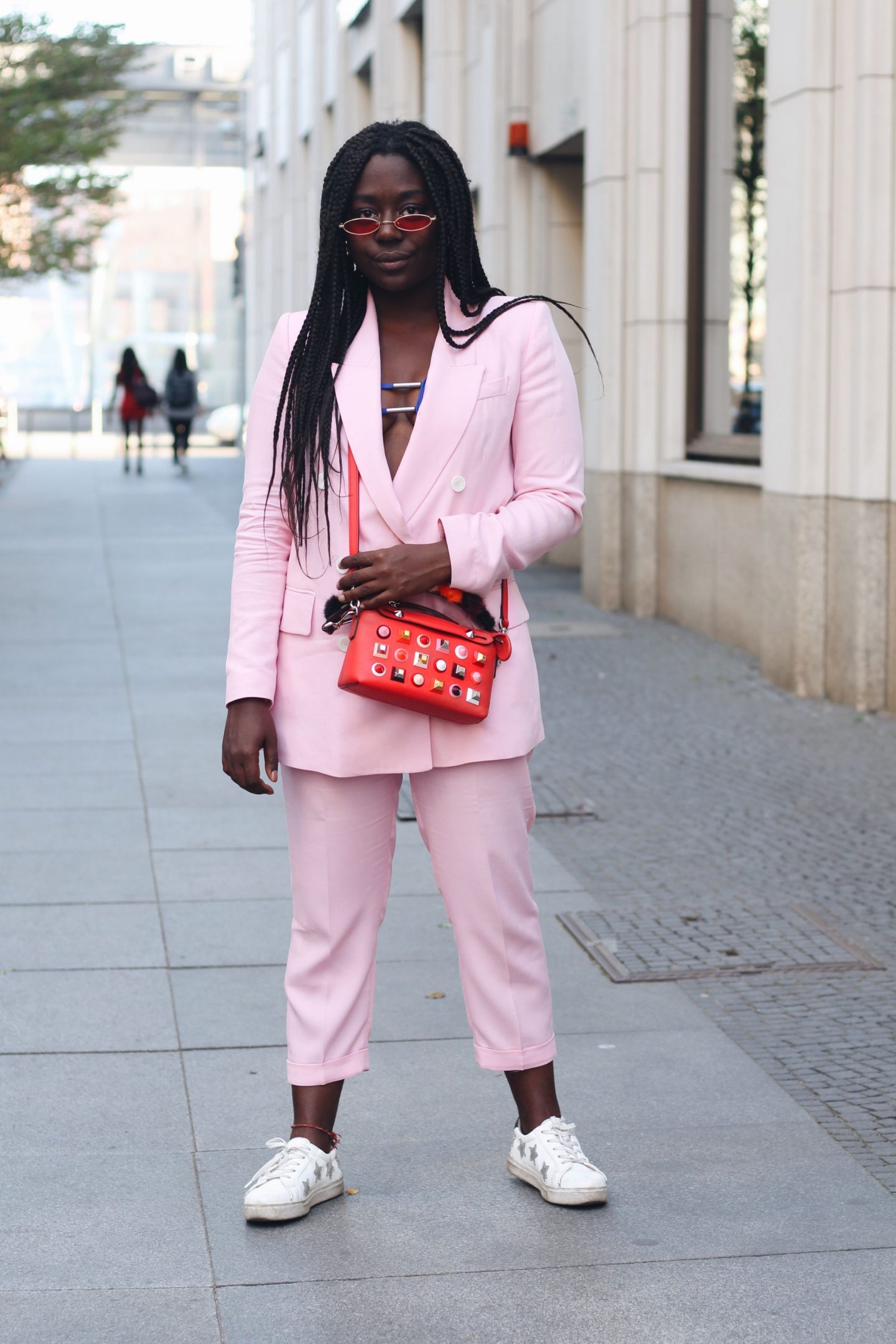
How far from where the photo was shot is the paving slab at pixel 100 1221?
330cm

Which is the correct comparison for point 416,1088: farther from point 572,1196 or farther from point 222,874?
point 222,874

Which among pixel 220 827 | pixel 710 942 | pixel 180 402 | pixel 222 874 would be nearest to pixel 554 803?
pixel 220 827

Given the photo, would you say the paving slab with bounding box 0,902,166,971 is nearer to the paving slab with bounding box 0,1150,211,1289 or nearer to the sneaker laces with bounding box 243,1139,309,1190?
the paving slab with bounding box 0,1150,211,1289

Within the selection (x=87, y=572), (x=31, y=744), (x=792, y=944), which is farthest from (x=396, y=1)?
(x=792, y=944)

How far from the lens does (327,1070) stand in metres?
3.57

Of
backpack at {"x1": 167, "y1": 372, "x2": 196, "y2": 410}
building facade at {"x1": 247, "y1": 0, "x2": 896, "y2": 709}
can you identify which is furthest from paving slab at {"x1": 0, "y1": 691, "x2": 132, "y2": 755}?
backpack at {"x1": 167, "y1": 372, "x2": 196, "y2": 410}

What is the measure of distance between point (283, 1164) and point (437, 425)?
1.43 m

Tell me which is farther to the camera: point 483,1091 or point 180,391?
point 180,391

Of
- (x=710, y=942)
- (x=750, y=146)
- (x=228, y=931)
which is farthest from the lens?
(x=750, y=146)

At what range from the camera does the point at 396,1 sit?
77.9 ft

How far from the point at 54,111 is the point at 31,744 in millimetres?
13027

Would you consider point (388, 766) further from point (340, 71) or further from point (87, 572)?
point (340, 71)

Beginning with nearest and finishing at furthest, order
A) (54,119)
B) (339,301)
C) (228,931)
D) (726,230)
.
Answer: (339,301) < (228,931) < (726,230) < (54,119)

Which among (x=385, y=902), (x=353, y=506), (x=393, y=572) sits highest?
(x=353, y=506)
